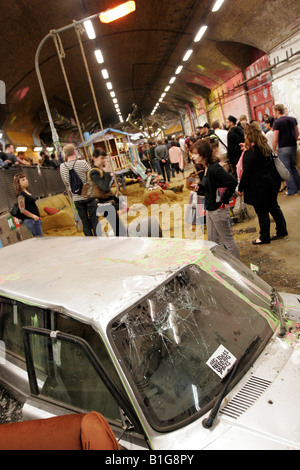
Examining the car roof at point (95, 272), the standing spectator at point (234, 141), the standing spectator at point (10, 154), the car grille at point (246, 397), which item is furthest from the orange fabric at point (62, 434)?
the standing spectator at point (10, 154)

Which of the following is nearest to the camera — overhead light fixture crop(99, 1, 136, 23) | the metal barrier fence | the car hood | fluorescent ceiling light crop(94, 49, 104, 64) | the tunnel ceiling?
the car hood

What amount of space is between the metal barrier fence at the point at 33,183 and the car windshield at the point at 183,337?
7.75 m

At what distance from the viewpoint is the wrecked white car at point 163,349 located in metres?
1.56

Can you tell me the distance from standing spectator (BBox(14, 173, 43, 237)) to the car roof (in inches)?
130

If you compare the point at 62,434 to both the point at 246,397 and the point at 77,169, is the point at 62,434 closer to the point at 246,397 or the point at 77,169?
the point at 246,397

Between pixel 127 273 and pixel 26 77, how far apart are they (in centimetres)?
1729

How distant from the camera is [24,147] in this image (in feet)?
64.9

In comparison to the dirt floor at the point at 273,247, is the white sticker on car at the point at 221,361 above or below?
above

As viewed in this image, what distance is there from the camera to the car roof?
1.87m

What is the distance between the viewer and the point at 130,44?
18656 millimetres

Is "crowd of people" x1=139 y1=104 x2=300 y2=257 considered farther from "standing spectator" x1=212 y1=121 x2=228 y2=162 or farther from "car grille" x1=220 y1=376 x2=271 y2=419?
"car grille" x1=220 y1=376 x2=271 y2=419

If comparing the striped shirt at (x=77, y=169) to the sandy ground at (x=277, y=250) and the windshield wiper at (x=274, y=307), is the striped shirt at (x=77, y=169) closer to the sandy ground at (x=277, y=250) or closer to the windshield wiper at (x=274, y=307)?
the sandy ground at (x=277, y=250)

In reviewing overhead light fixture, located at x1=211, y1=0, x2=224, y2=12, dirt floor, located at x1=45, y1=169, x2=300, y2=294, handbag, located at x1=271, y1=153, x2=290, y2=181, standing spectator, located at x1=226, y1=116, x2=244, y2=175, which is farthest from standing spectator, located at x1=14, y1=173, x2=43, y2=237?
overhead light fixture, located at x1=211, y1=0, x2=224, y2=12

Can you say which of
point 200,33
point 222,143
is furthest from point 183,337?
point 200,33
